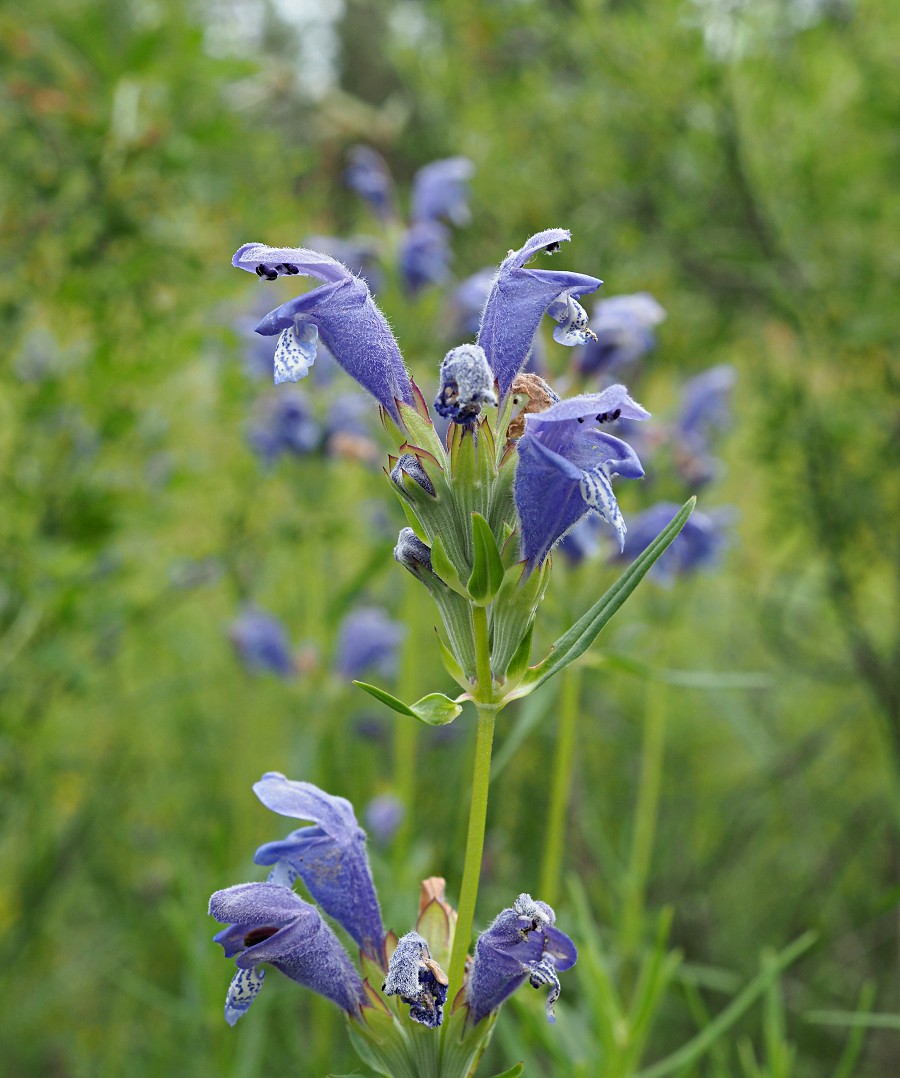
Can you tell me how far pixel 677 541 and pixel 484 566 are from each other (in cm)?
139

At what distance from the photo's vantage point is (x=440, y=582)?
1121 mm

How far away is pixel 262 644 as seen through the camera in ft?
10.7

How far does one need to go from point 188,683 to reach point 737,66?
8.88 feet

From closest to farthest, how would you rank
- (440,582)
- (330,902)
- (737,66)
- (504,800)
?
(440,582)
(330,902)
(737,66)
(504,800)

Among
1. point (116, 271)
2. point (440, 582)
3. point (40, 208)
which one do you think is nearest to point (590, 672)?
point (116, 271)

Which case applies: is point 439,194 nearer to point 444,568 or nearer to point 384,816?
point 384,816

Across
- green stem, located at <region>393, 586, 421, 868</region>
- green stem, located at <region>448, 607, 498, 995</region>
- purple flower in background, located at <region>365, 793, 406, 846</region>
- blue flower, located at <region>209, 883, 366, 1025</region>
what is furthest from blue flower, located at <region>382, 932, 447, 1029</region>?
purple flower in background, located at <region>365, 793, 406, 846</region>

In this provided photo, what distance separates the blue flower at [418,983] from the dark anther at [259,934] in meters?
0.16

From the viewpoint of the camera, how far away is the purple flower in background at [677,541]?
84.4 inches

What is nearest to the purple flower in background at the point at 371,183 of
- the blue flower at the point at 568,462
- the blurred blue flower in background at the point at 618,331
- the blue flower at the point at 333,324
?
the blurred blue flower in background at the point at 618,331

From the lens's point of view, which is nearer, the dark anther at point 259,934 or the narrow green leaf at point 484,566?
the narrow green leaf at point 484,566

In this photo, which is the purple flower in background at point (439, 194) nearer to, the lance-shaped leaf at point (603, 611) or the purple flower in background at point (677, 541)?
the purple flower in background at point (677, 541)

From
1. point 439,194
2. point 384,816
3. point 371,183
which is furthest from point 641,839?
point 371,183

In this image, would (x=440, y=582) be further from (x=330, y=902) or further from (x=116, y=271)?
(x=116, y=271)
